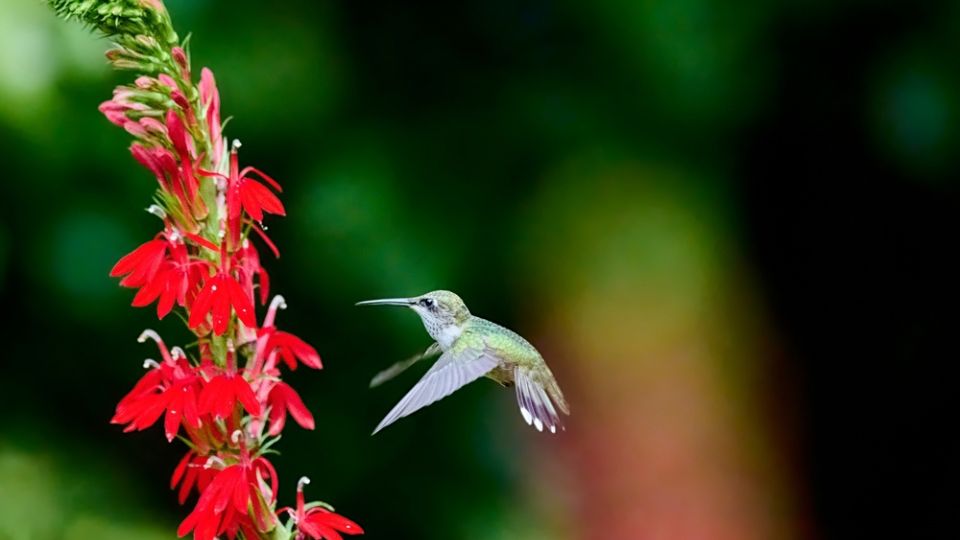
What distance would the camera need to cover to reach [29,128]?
192cm

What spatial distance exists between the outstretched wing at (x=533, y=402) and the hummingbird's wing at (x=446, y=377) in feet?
0.19

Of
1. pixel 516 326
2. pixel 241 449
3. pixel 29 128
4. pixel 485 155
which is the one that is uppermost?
pixel 485 155

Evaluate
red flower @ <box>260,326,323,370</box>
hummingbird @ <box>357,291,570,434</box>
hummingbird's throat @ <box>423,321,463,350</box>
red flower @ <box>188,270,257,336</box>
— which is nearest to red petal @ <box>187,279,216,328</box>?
red flower @ <box>188,270,257,336</box>

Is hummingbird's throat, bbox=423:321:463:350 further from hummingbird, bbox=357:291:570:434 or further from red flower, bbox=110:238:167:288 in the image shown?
red flower, bbox=110:238:167:288

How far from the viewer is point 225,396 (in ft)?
3.05

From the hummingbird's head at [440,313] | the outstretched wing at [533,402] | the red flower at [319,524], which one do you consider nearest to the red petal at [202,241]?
the red flower at [319,524]

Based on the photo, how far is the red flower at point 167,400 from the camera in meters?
0.94

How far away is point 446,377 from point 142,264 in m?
0.38

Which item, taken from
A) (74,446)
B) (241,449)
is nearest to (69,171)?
(74,446)

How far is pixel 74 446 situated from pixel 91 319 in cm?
21

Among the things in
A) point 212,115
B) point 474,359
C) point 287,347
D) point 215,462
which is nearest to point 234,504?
point 215,462

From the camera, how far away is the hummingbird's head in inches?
53.6

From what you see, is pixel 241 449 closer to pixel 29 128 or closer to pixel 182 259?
pixel 182 259

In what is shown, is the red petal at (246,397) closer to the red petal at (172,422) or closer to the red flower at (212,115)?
the red petal at (172,422)
